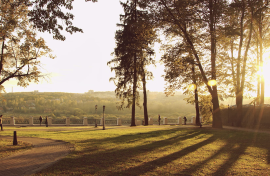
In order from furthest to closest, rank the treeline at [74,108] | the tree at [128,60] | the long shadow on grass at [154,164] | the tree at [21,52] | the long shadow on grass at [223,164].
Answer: the treeline at [74,108]
the tree at [128,60]
the tree at [21,52]
the long shadow on grass at [223,164]
the long shadow on grass at [154,164]

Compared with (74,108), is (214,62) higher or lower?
higher

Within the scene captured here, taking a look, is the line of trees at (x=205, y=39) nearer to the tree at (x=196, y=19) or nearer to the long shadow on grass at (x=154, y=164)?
the tree at (x=196, y=19)

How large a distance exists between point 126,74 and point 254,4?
49.3 feet

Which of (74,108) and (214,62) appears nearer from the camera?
(214,62)

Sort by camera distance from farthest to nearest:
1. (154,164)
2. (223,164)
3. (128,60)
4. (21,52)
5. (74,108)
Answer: (74,108)
(128,60)
(21,52)
(223,164)
(154,164)

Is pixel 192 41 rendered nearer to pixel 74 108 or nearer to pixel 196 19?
pixel 196 19

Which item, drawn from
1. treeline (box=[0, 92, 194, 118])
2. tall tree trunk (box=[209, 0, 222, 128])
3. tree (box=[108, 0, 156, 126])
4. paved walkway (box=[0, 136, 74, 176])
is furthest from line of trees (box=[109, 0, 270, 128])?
treeline (box=[0, 92, 194, 118])

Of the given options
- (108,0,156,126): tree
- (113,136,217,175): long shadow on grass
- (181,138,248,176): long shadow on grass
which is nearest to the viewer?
(113,136,217,175): long shadow on grass

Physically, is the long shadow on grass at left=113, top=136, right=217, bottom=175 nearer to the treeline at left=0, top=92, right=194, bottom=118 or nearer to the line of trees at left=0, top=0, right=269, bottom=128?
the line of trees at left=0, top=0, right=269, bottom=128

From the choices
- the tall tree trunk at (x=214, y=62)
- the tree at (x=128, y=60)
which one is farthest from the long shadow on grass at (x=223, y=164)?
the tree at (x=128, y=60)

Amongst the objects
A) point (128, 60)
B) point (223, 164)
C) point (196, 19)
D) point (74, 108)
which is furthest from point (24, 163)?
point (74, 108)

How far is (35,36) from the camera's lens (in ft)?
53.1

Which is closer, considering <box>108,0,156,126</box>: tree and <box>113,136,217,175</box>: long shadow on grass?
<box>113,136,217,175</box>: long shadow on grass

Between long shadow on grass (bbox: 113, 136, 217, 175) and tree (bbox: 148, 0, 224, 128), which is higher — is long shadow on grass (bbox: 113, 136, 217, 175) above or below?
below
